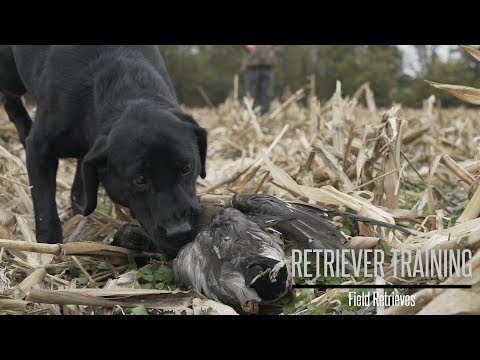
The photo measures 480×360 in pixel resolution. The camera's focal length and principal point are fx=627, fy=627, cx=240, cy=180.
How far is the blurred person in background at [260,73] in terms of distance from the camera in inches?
450

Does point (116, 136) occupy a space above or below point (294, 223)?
above

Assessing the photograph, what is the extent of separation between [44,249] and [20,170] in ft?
7.11

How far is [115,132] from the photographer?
298 cm

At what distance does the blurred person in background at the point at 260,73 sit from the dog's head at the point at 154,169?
837 centimetres

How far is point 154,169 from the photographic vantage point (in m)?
2.81

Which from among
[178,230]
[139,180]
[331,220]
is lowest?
[331,220]

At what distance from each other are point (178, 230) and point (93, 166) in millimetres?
664

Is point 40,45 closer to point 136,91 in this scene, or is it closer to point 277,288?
point 136,91

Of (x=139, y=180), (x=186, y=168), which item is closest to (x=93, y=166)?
(x=139, y=180)

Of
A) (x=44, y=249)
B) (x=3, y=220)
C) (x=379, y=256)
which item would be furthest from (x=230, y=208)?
(x=3, y=220)

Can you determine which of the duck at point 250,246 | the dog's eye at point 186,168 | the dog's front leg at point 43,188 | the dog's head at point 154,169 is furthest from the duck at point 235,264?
the dog's front leg at point 43,188

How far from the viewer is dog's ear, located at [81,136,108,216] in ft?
9.89

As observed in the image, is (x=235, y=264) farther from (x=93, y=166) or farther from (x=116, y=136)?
(x=93, y=166)
